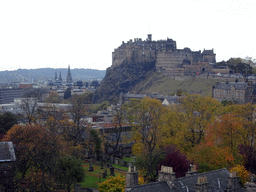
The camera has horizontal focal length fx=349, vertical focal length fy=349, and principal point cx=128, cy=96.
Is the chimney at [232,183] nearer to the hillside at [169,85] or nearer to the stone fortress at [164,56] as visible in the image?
the hillside at [169,85]

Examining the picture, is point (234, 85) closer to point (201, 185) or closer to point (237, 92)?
point (237, 92)

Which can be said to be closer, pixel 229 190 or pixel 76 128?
pixel 229 190

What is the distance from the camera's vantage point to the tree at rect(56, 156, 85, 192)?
3203 cm

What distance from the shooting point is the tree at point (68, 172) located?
32031mm

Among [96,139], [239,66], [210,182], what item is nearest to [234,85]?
[239,66]

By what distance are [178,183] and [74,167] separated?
14.2m

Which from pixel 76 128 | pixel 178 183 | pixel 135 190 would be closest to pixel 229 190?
pixel 178 183

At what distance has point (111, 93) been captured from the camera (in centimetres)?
17375

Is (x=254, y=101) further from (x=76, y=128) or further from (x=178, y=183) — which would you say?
(x=178, y=183)

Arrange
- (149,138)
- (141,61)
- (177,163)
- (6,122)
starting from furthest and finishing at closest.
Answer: (141,61) < (6,122) < (149,138) < (177,163)

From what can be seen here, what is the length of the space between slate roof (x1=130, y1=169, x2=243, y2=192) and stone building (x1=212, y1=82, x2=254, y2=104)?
74360mm

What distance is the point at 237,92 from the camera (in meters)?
96.9

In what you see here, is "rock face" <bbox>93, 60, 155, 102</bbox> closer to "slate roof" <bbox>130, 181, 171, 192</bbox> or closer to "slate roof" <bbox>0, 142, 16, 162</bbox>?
"slate roof" <bbox>0, 142, 16, 162</bbox>

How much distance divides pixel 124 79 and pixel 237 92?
85.7 m
